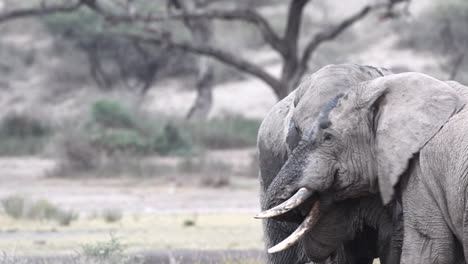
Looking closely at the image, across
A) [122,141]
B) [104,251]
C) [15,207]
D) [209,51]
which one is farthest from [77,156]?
[104,251]

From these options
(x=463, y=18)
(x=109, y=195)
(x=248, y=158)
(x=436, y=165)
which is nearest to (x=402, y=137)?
(x=436, y=165)

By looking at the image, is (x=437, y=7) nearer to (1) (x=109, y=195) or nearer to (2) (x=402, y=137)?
(1) (x=109, y=195)

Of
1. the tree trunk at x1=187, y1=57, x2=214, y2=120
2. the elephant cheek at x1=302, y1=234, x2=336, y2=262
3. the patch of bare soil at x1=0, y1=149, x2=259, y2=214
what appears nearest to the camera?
the elephant cheek at x1=302, y1=234, x2=336, y2=262

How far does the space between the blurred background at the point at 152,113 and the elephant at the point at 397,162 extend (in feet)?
7.76

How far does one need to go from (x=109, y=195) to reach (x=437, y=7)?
19687 millimetres

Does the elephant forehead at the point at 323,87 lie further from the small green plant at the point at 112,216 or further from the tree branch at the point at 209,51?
the tree branch at the point at 209,51

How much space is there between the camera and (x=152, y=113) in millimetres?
31359

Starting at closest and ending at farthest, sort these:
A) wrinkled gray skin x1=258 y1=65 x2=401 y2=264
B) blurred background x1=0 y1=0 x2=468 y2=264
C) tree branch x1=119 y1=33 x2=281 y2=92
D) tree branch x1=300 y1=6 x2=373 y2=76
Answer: wrinkled gray skin x1=258 y1=65 x2=401 y2=264, blurred background x1=0 y1=0 x2=468 y2=264, tree branch x1=300 y1=6 x2=373 y2=76, tree branch x1=119 y1=33 x2=281 y2=92

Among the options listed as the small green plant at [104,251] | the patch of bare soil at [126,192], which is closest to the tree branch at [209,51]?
the patch of bare soil at [126,192]

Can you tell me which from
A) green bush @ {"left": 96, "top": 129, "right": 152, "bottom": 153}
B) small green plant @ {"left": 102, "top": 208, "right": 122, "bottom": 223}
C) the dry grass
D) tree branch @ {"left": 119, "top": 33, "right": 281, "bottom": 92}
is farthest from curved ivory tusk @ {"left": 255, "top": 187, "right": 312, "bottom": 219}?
green bush @ {"left": 96, "top": 129, "right": 152, "bottom": 153}

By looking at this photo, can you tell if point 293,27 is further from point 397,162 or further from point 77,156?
point 397,162

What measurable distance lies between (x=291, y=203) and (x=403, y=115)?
2.59 feet

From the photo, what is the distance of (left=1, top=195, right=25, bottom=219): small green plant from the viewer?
15.5 metres

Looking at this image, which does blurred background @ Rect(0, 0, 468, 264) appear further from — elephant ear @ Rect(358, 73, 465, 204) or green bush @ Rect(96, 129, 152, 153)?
elephant ear @ Rect(358, 73, 465, 204)
